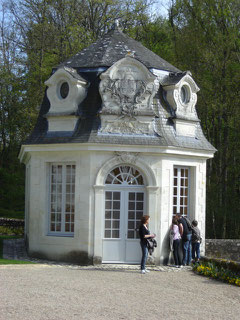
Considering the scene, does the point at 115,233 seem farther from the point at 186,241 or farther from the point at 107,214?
the point at 186,241

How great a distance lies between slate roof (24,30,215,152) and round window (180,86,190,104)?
0.76 m

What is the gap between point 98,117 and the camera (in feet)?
51.1

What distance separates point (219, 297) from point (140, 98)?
6760 millimetres

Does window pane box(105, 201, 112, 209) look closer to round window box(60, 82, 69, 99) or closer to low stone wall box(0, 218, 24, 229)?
round window box(60, 82, 69, 99)

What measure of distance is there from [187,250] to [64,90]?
619 centimetres

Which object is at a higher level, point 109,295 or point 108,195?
point 108,195

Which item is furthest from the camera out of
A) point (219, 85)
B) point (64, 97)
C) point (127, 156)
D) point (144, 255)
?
point (219, 85)

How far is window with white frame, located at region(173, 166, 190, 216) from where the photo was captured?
53.6 feet

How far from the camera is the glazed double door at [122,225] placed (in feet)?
50.2

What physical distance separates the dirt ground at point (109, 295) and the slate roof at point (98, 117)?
3.82 m

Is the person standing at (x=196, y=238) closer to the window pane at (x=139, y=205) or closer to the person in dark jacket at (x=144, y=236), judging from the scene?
the window pane at (x=139, y=205)

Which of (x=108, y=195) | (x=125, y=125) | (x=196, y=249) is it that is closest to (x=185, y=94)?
(x=125, y=125)

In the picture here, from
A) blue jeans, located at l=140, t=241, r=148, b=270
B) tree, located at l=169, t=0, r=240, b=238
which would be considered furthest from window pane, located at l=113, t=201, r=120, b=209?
tree, located at l=169, t=0, r=240, b=238

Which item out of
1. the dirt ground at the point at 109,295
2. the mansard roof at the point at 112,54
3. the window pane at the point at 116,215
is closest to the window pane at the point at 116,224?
the window pane at the point at 116,215
